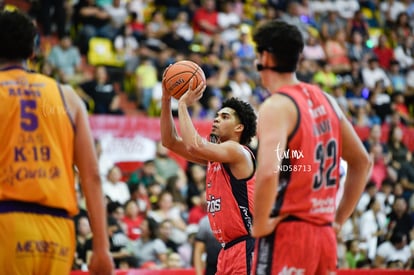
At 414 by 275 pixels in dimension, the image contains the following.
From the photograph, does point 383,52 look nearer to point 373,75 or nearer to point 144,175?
point 373,75

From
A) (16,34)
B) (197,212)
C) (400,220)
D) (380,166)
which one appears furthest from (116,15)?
(16,34)

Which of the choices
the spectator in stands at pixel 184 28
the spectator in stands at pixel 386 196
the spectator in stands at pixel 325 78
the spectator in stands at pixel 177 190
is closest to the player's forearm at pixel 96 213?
the spectator in stands at pixel 177 190

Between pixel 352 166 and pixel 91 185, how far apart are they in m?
1.94

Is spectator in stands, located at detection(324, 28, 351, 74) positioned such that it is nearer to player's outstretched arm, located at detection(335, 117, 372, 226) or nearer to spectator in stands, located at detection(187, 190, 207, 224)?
spectator in stands, located at detection(187, 190, 207, 224)

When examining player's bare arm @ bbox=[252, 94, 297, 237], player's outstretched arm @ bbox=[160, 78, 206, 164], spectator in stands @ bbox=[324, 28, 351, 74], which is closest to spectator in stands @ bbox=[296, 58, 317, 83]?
spectator in stands @ bbox=[324, 28, 351, 74]

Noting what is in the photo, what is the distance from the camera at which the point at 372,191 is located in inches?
635

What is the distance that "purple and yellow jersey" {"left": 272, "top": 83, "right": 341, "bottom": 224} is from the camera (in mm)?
5422

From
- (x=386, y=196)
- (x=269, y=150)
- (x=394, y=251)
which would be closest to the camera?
(x=269, y=150)

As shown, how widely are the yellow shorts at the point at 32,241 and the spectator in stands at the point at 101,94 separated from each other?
11.5 m

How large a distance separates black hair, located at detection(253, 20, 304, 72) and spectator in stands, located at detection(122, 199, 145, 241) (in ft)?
27.7

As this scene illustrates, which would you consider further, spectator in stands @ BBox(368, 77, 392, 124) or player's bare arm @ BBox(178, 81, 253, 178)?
spectator in stands @ BBox(368, 77, 392, 124)

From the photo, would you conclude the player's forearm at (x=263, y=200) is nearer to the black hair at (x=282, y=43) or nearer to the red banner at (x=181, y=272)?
the black hair at (x=282, y=43)

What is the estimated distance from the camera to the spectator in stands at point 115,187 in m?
14.4

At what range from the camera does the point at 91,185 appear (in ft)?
16.9
